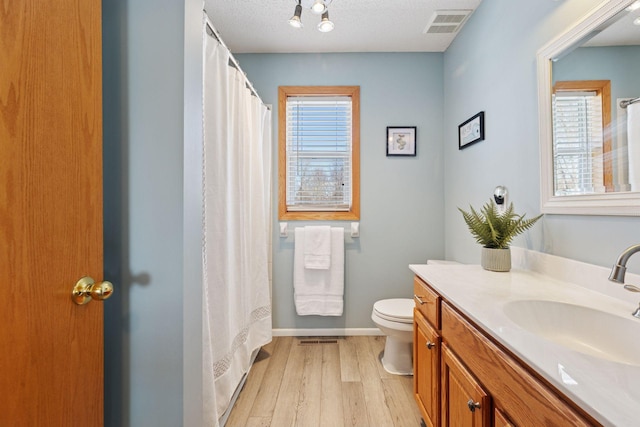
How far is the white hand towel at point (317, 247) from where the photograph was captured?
7.57 ft

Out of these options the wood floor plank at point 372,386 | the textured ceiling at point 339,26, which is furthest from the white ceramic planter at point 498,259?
the textured ceiling at point 339,26

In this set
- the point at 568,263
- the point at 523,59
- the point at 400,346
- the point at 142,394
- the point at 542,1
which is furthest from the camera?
the point at 400,346

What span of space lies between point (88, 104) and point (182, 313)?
0.64m

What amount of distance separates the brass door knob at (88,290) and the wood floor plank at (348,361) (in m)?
1.58

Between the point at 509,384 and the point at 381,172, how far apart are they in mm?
1928

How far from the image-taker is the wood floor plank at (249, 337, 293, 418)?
1532mm

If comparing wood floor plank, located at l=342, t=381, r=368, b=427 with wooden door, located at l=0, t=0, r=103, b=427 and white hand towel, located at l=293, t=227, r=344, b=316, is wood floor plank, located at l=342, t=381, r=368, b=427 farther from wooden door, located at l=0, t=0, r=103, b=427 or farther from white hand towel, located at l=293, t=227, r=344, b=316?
wooden door, located at l=0, t=0, r=103, b=427

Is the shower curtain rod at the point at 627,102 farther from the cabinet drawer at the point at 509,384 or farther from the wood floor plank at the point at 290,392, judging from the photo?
the wood floor plank at the point at 290,392

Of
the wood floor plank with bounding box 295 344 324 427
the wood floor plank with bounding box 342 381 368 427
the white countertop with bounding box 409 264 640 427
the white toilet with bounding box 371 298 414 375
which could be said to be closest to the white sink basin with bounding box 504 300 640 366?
the white countertop with bounding box 409 264 640 427

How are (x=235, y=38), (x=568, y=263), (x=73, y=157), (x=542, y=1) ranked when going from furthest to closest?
1. (x=235, y=38)
2. (x=542, y=1)
3. (x=568, y=263)
4. (x=73, y=157)

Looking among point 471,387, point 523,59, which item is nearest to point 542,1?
point 523,59

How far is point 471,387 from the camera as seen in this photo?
33.9 inches

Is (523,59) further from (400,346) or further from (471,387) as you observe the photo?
(400,346)

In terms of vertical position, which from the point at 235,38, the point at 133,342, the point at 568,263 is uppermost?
the point at 235,38
